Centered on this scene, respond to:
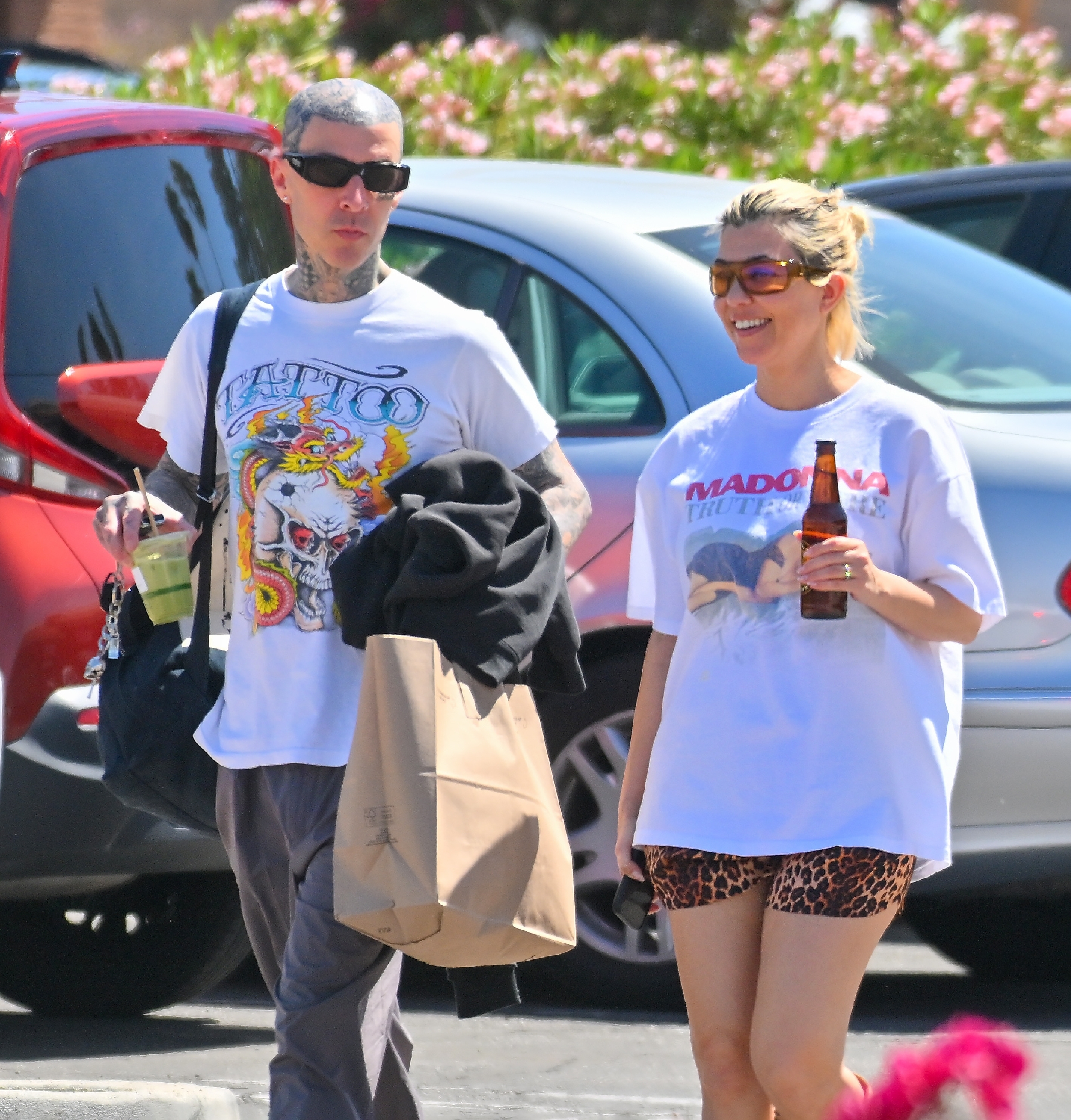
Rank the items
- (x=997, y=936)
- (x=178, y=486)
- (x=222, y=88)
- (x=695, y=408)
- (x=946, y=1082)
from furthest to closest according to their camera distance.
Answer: (x=222, y=88)
(x=997, y=936)
(x=695, y=408)
(x=178, y=486)
(x=946, y=1082)

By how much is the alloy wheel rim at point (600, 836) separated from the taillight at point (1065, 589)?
102 cm

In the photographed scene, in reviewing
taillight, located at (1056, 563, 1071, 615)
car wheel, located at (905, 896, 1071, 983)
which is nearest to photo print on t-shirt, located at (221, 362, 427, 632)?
taillight, located at (1056, 563, 1071, 615)

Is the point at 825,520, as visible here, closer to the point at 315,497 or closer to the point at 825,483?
the point at 825,483

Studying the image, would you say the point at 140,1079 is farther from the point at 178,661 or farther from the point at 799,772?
the point at 799,772

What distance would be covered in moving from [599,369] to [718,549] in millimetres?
2096

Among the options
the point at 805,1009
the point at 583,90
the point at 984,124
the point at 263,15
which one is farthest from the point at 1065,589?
the point at 263,15

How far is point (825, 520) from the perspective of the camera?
11.1 ft

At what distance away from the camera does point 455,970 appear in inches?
142

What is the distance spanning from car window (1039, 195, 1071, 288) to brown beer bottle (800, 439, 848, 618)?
13.5 feet

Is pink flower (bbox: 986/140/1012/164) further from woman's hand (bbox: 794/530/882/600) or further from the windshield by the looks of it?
woman's hand (bbox: 794/530/882/600)

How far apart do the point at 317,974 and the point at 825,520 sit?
1.07 m

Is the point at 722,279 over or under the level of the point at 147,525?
over

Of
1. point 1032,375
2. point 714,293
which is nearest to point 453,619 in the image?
point 714,293

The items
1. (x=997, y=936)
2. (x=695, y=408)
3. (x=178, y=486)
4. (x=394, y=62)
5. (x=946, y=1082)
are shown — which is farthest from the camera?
(x=394, y=62)
